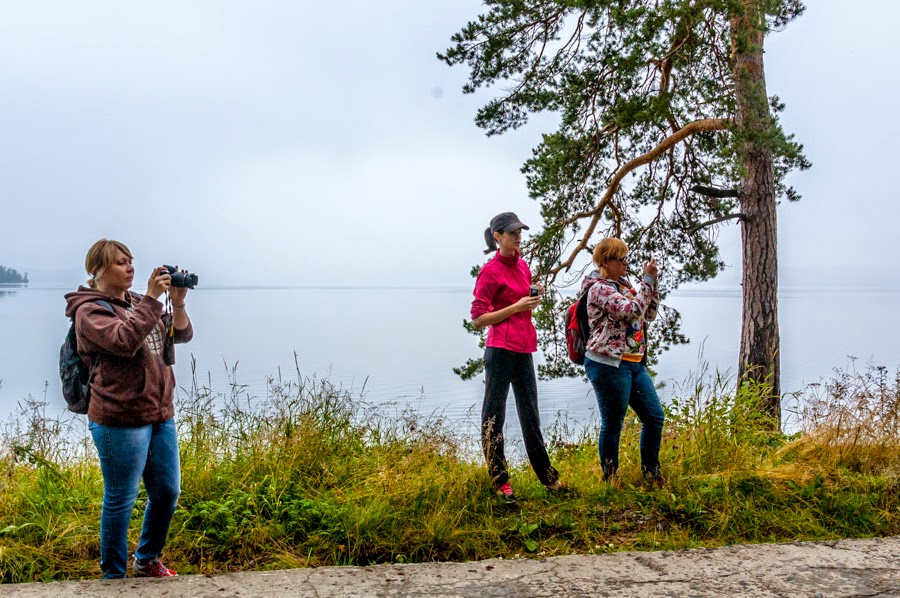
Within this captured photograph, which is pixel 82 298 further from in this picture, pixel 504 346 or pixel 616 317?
pixel 616 317

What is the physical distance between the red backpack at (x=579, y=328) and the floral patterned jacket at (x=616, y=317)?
0.09 m

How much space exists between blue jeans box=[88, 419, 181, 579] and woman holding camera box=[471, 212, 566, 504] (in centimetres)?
174

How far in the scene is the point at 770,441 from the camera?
5.69 m

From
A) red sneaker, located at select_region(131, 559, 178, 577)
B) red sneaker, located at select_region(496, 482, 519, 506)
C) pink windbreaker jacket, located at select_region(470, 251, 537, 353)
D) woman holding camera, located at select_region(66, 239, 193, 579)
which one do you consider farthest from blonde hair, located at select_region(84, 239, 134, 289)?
red sneaker, located at select_region(496, 482, 519, 506)

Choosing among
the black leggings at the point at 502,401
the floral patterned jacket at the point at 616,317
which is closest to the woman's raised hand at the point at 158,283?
the black leggings at the point at 502,401

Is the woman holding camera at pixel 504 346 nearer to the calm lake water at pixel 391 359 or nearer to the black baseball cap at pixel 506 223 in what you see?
the black baseball cap at pixel 506 223

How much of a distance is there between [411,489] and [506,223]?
5.33 ft

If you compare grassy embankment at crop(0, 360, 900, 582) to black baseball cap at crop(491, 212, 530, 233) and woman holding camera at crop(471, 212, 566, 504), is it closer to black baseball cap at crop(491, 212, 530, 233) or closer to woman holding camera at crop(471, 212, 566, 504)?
woman holding camera at crop(471, 212, 566, 504)

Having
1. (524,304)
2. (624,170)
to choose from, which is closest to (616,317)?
(524,304)

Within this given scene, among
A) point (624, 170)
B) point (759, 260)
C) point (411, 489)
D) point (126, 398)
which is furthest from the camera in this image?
point (624, 170)

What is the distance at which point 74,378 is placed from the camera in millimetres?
2912

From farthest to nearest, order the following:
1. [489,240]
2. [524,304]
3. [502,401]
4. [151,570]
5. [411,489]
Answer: [489,240], [502,401], [524,304], [411,489], [151,570]

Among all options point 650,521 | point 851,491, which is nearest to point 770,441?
point 851,491

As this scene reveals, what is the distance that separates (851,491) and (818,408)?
881 millimetres
